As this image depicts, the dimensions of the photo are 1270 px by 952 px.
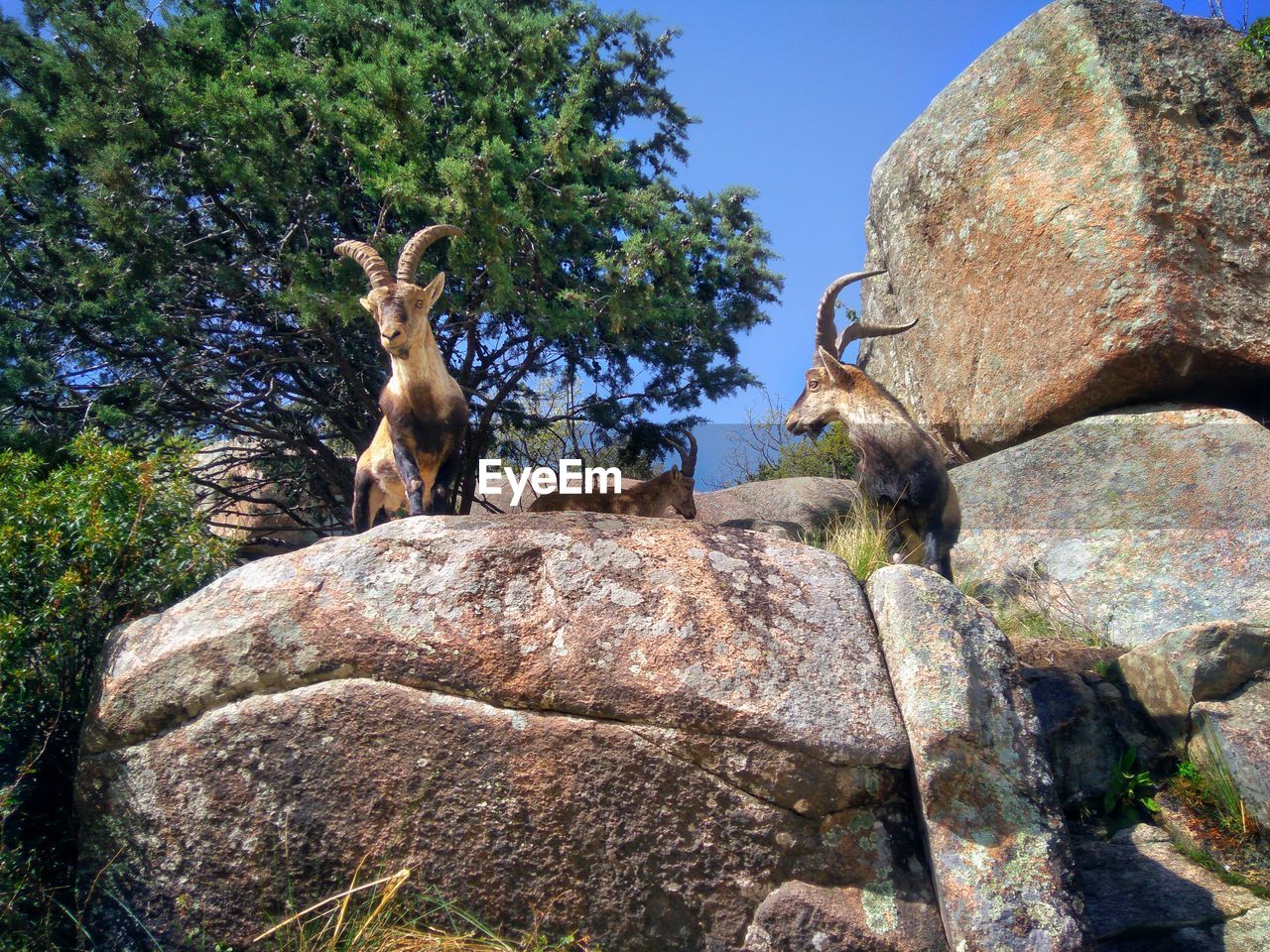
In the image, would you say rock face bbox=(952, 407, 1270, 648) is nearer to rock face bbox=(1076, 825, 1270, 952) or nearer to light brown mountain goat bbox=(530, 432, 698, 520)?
rock face bbox=(1076, 825, 1270, 952)

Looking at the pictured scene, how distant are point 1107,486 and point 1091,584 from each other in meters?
0.82

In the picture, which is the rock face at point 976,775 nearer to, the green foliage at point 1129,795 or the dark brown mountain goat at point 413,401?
the green foliage at point 1129,795

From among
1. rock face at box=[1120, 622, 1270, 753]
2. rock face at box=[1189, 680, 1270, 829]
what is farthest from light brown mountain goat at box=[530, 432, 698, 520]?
rock face at box=[1189, 680, 1270, 829]

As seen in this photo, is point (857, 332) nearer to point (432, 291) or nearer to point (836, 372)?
point (836, 372)

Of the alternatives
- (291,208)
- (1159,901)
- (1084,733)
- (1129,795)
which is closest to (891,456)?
(1084,733)

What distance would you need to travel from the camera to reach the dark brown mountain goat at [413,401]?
5355 millimetres

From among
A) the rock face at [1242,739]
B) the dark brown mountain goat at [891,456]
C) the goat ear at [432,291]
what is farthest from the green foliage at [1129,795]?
the goat ear at [432,291]

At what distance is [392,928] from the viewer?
3424 mm

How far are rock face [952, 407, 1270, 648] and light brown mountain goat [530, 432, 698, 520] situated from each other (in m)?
2.19

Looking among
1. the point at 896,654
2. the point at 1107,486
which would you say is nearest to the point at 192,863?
the point at 896,654

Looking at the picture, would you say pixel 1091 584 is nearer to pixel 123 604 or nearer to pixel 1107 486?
pixel 1107 486

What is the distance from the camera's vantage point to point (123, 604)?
425 centimetres

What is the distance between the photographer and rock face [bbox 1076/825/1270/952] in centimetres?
396

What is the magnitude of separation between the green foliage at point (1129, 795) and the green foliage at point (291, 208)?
5290mm
